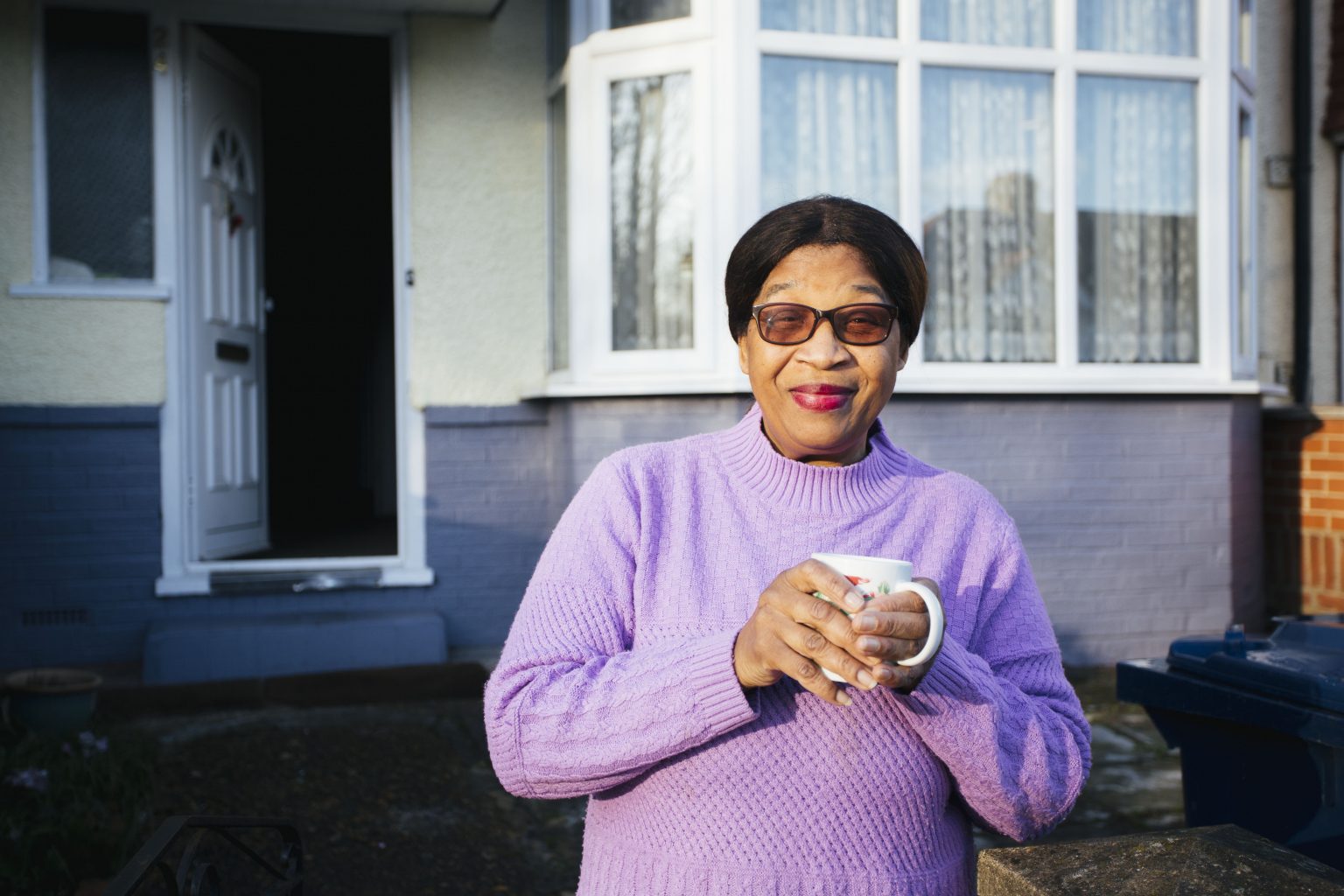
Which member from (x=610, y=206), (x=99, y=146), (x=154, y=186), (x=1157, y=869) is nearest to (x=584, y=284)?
(x=610, y=206)

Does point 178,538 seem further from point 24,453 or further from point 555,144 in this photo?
point 555,144

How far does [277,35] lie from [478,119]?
1592 millimetres

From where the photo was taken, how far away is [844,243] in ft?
5.71

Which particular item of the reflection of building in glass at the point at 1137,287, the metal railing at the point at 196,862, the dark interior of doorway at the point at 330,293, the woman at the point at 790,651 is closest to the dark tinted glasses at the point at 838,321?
the woman at the point at 790,651

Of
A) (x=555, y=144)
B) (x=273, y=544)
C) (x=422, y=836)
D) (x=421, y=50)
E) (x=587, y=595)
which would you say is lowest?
(x=422, y=836)

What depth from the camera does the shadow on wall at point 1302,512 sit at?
6000mm

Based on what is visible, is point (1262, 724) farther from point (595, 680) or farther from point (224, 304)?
point (224, 304)

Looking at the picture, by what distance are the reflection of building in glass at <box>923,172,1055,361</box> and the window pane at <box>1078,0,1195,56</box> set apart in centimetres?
75

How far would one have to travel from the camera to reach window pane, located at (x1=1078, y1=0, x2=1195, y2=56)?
5.64 meters

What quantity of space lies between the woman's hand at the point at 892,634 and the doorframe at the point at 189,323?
4.63 metres

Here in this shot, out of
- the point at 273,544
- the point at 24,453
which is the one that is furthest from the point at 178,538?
the point at 273,544

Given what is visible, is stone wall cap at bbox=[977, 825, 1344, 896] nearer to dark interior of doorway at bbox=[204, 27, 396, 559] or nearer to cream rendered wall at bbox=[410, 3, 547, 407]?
cream rendered wall at bbox=[410, 3, 547, 407]

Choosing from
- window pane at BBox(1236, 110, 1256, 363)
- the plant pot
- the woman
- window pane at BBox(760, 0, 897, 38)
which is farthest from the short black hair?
window pane at BBox(1236, 110, 1256, 363)

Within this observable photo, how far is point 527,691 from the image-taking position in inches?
63.2
